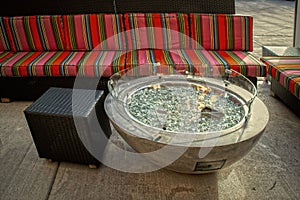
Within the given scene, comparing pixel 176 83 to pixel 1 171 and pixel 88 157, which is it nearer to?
pixel 88 157

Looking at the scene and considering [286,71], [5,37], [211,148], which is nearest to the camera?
[211,148]

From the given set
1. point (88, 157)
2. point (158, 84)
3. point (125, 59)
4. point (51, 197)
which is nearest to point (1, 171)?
point (51, 197)

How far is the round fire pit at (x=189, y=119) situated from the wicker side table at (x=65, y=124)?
0.13 metres

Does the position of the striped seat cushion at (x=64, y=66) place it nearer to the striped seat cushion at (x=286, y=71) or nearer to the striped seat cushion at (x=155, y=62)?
the striped seat cushion at (x=155, y=62)

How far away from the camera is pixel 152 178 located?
181 cm

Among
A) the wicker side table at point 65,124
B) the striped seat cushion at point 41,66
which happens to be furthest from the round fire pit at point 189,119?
the striped seat cushion at point 41,66

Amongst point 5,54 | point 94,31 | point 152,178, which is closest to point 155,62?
point 94,31

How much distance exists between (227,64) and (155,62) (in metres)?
0.67

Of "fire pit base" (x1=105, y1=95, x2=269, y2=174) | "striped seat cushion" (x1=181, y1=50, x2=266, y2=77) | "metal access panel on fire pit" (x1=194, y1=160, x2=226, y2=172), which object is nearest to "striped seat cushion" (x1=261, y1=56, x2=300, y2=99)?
"striped seat cushion" (x1=181, y1=50, x2=266, y2=77)

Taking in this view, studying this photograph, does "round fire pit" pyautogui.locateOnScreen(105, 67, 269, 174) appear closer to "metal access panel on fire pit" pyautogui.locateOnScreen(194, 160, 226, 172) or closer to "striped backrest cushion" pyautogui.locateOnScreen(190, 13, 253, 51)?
"metal access panel on fire pit" pyautogui.locateOnScreen(194, 160, 226, 172)

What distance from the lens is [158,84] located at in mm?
2102

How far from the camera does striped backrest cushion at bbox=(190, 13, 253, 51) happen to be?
2.94m

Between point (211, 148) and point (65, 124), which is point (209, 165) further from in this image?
point (65, 124)

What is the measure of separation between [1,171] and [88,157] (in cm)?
63
